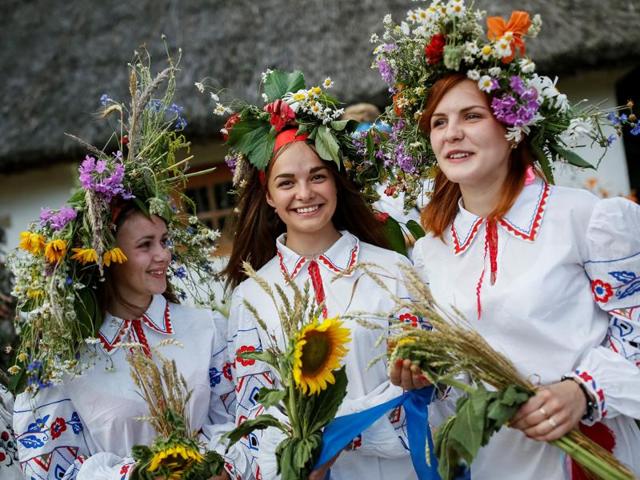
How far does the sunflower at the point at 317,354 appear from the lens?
96.5 inches

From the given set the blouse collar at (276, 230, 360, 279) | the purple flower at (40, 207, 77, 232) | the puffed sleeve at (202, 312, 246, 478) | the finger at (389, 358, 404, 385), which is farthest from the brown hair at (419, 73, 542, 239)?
the purple flower at (40, 207, 77, 232)

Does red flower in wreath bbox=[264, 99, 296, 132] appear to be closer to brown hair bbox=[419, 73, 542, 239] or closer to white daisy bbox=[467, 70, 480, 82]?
brown hair bbox=[419, 73, 542, 239]

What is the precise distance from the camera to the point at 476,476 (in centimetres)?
268

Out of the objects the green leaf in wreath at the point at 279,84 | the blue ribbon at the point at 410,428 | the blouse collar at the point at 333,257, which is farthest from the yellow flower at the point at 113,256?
the blue ribbon at the point at 410,428

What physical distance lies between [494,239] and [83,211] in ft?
4.92

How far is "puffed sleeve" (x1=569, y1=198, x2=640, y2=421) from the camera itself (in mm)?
2342

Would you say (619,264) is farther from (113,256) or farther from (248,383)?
(113,256)

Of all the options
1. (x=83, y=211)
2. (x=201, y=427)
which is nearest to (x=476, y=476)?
(x=201, y=427)

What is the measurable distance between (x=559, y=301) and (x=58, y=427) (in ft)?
6.06

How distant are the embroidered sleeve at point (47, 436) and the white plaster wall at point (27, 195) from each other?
570 centimetres

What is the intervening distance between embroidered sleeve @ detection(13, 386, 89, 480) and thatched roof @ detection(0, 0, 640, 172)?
4.72 m

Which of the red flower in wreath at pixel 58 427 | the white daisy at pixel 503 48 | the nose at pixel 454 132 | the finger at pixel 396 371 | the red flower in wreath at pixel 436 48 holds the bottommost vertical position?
the red flower in wreath at pixel 58 427

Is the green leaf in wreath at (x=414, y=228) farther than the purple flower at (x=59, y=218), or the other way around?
the green leaf in wreath at (x=414, y=228)

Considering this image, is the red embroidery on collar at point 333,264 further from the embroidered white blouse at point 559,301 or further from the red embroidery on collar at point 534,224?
the red embroidery on collar at point 534,224
